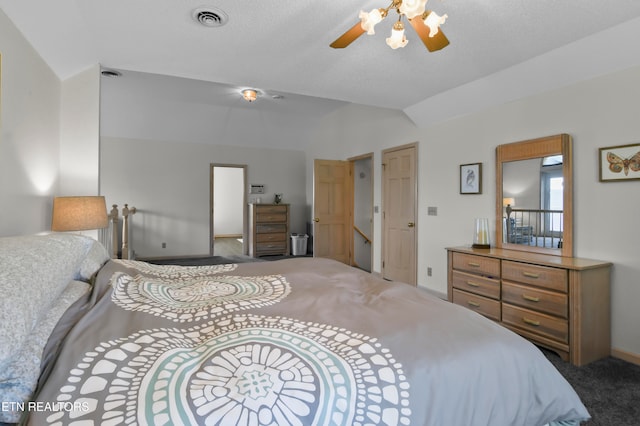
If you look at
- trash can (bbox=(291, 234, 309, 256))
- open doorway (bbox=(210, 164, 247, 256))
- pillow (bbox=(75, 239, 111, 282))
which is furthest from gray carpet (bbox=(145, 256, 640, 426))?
open doorway (bbox=(210, 164, 247, 256))

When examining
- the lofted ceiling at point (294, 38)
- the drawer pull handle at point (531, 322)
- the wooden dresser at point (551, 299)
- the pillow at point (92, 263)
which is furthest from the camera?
the drawer pull handle at point (531, 322)

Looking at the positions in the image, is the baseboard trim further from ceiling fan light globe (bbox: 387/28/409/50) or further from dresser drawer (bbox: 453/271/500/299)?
ceiling fan light globe (bbox: 387/28/409/50)

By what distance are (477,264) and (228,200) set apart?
9.19 meters

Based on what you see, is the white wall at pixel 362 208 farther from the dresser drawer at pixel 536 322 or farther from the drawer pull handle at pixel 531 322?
the drawer pull handle at pixel 531 322

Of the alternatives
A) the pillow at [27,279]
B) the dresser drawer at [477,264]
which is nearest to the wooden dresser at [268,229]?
the dresser drawer at [477,264]

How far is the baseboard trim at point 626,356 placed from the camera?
2459 millimetres

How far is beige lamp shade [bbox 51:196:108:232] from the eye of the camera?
8.28ft

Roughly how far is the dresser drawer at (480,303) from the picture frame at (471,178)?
46.0 inches

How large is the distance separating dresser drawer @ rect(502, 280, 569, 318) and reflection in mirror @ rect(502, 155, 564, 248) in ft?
1.89

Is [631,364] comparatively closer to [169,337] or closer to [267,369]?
[267,369]

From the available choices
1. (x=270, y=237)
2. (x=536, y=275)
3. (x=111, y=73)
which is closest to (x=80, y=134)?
(x=111, y=73)

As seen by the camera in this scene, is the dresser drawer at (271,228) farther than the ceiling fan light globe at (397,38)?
Yes

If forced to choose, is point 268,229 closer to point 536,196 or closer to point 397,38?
point 536,196

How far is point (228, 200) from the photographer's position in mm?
11070
